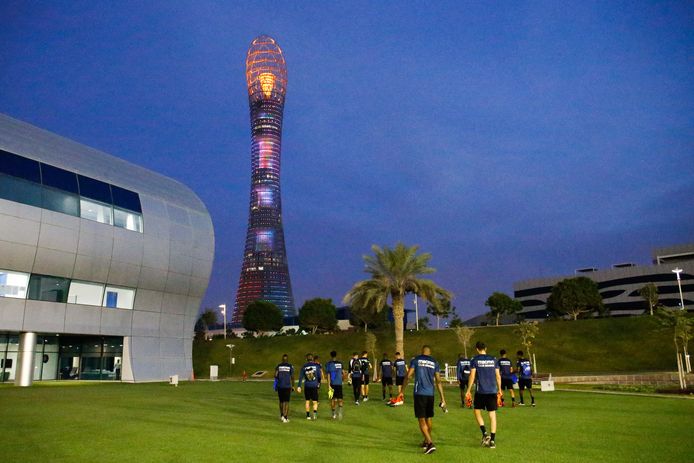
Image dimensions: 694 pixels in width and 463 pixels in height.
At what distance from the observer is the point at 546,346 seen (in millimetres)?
62375

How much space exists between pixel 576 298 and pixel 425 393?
258 feet

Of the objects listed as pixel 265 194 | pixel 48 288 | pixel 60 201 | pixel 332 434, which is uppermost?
pixel 265 194

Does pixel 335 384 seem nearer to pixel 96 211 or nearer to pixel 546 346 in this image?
pixel 96 211

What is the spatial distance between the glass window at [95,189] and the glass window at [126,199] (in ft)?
1.64

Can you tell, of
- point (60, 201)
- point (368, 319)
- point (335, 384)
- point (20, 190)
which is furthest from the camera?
point (368, 319)

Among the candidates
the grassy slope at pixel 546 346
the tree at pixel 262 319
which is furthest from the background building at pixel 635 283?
the tree at pixel 262 319

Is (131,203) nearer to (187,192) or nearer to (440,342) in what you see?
(187,192)

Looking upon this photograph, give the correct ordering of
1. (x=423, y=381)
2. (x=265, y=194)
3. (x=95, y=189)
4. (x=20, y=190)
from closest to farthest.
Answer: (x=423, y=381), (x=20, y=190), (x=95, y=189), (x=265, y=194)

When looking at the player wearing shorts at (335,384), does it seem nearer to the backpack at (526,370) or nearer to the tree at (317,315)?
the backpack at (526,370)

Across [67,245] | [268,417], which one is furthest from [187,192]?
[268,417]

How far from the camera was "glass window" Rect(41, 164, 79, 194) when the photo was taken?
3622 cm

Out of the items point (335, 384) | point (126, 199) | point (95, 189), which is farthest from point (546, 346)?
point (335, 384)

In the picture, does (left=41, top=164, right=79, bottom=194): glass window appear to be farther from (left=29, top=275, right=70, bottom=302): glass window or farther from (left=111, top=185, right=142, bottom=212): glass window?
(left=29, top=275, right=70, bottom=302): glass window

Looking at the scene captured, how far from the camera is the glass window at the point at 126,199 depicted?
4119 centimetres
